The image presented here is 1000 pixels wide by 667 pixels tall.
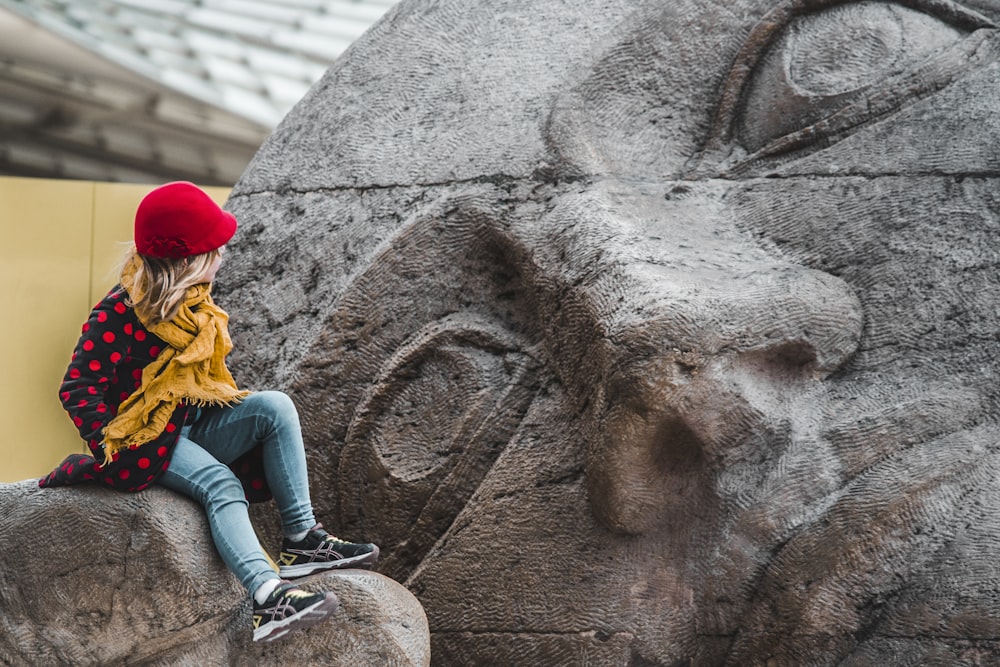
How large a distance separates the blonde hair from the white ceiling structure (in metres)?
4.14

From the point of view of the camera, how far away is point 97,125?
6.29 metres

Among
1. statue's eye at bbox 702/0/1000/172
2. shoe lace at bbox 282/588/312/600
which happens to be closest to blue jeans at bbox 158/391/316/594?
shoe lace at bbox 282/588/312/600

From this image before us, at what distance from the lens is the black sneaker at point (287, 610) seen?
2.10 meters

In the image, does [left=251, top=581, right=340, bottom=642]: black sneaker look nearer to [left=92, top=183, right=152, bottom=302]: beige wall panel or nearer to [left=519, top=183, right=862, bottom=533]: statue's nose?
[left=519, top=183, right=862, bottom=533]: statue's nose

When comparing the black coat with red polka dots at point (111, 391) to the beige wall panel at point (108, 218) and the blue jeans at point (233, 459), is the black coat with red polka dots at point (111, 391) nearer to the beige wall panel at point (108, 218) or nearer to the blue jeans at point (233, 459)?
the blue jeans at point (233, 459)

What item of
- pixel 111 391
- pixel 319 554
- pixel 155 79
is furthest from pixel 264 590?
pixel 155 79

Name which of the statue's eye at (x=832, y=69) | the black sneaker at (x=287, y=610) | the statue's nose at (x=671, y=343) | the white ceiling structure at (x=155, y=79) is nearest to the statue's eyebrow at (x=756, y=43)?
the statue's eye at (x=832, y=69)

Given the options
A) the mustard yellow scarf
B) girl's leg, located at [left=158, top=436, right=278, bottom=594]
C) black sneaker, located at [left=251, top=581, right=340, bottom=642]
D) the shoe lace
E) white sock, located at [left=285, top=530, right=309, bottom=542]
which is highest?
the mustard yellow scarf

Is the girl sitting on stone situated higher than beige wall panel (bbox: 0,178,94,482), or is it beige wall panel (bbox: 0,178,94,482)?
the girl sitting on stone

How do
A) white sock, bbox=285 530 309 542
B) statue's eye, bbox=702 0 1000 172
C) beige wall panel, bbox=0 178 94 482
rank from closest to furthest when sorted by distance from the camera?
white sock, bbox=285 530 309 542, statue's eye, bbox=702 0 1000 172, beige wall panel, bbox=0 178 94 482

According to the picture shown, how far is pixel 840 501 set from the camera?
2432 mm

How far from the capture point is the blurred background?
5.20m

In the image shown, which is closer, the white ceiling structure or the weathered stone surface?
the weathered stone surface

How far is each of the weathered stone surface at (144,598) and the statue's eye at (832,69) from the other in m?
1.20
